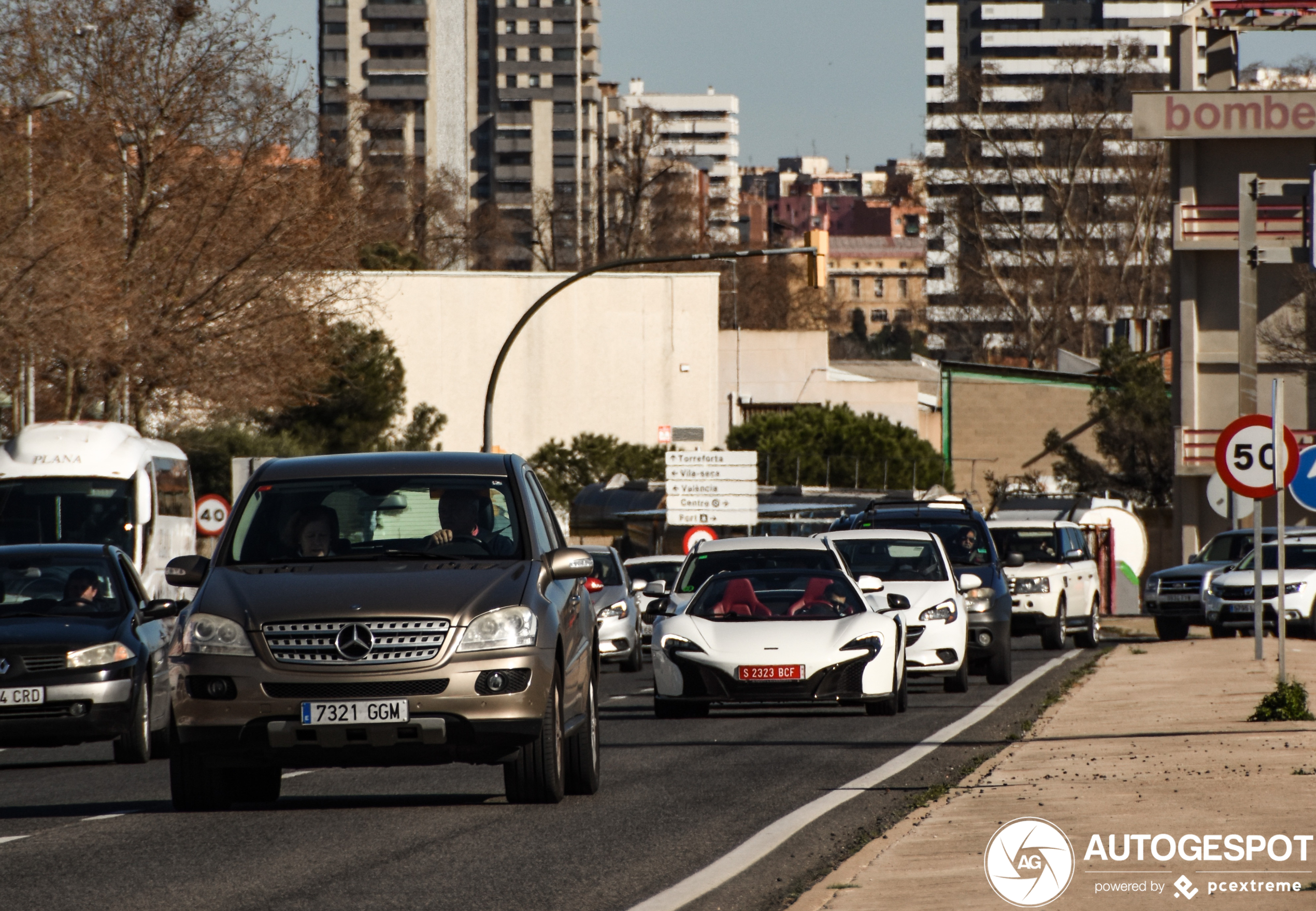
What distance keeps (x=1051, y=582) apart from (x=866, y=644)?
13274 millimetres

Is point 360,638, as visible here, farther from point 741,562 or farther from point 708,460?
point 708,460

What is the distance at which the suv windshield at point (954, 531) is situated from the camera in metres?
25.3

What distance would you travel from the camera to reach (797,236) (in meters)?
181

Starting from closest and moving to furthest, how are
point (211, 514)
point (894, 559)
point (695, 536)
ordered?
point (894, 559)
point (211, 514)
point (695, 536)

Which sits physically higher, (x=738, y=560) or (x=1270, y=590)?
(x=738, y=560)

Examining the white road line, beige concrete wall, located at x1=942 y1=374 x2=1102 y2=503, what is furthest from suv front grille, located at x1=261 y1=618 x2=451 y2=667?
beige concrete wall, located at x1=942 y1=374 x2=1102 y2=503

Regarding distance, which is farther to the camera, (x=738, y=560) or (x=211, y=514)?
(x=211, y=514)

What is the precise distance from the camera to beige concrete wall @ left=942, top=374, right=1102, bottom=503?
7925 cm

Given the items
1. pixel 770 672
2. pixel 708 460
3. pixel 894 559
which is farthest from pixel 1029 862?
pixel 708 460

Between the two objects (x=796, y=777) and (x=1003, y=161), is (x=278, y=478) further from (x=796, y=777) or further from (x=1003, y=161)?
(x=1003, y=161)

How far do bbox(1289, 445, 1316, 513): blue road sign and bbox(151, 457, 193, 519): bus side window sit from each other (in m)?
19.8

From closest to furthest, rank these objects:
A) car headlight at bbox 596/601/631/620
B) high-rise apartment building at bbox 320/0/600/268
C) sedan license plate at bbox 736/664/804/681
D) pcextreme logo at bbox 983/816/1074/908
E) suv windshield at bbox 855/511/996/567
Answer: pcextreme logo at bbox 983/816/1074/908 → sedan license plate at bbox 736/664/804/681 → suv windshield at bbox 855/511/996/567 → car headlight at bbox 596/601/631/620 → high-rise apartment building at bbox 320/0/600/268

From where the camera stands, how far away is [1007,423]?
262 ft

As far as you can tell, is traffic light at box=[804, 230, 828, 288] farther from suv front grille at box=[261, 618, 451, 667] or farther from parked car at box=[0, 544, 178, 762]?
suv front grille at box=[261, 618, 451, 667]
